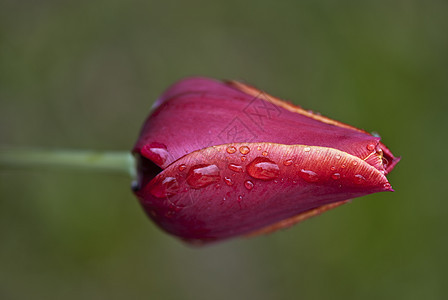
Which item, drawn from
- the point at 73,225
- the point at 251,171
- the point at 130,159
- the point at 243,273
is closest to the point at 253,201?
the point at 251,171

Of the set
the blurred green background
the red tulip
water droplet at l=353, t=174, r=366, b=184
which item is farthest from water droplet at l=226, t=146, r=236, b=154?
the blurred green background

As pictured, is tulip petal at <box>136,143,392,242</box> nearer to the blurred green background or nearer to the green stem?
the green stem

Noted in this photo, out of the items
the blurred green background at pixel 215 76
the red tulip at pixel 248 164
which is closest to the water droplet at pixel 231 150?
the red tulip at pixel 248 164

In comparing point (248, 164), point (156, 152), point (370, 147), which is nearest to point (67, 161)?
point (156, 152)

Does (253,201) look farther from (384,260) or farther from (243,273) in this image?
(384,260)

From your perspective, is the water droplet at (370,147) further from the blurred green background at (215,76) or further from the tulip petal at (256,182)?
the blurred green background at (215,76)

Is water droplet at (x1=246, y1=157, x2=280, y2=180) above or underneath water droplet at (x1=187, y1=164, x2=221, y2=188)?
above
